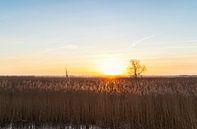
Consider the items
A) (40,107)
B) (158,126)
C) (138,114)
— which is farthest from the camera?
(40,107)

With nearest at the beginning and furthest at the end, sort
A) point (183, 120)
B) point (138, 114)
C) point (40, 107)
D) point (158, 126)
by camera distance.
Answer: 1. point (183, 120)
2. point (158, 126)
3. point (138, 114)
4. point (40, 107)

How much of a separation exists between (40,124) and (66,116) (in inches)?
39.1

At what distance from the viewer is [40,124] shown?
12.1m

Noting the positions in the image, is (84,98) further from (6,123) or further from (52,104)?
(6,123)

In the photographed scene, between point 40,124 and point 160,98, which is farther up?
point 160,98

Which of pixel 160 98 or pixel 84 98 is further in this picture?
pixel 84 98

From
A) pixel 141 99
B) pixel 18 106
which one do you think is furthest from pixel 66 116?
pixel 141 99

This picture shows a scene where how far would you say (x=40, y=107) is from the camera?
513 inches

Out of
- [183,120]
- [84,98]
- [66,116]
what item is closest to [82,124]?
[66,116]

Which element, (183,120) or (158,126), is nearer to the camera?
(183,120)

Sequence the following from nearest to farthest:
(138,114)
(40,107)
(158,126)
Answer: (158,126)
(138,114)
(40,107)

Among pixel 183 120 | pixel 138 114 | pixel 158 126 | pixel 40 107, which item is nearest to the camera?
pixel 183 120

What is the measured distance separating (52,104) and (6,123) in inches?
69.6

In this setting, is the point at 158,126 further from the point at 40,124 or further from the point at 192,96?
the point at 40,124
